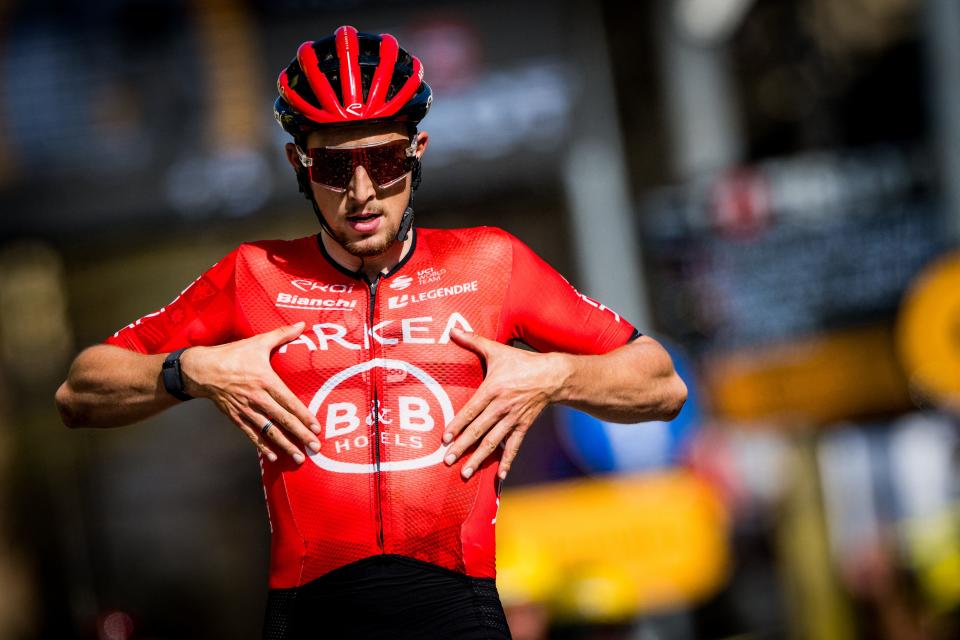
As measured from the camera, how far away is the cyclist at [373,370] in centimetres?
320

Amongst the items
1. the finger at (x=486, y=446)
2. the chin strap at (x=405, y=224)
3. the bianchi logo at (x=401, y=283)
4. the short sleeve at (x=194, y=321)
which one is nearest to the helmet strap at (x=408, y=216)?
the chin strap at (x=405, y=224)

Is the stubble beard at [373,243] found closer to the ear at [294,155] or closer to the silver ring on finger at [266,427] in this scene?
the ear at [294,155]

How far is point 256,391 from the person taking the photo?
126 inches

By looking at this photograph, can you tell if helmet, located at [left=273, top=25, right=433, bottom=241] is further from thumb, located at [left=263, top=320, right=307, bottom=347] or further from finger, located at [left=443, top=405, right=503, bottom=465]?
finger, located at [left=443, top=405, right=503, bottom=465]

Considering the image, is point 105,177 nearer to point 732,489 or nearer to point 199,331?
point 732,489

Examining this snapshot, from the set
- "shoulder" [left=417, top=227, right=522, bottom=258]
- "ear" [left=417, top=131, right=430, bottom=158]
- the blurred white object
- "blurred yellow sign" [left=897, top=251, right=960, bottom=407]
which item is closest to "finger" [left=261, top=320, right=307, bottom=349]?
"shoulder" [left=417, top=227, right=522, bottom=258]

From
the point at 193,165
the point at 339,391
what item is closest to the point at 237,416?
the point at 339,391

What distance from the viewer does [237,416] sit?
3246mm

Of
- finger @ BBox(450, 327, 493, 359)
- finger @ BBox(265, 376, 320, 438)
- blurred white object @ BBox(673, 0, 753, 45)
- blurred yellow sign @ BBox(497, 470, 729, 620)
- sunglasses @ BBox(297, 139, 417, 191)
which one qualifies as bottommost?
blurred yellow sign @ BBox(497, 470, 729, 620)

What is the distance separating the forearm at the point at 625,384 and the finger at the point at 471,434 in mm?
200

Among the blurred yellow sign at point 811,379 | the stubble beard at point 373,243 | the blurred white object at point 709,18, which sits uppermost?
the blurred white object at point 709,18

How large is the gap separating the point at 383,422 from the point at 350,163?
2.21 feet

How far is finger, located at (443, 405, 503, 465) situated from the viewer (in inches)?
127

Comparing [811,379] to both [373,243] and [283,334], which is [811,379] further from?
[283,334]
